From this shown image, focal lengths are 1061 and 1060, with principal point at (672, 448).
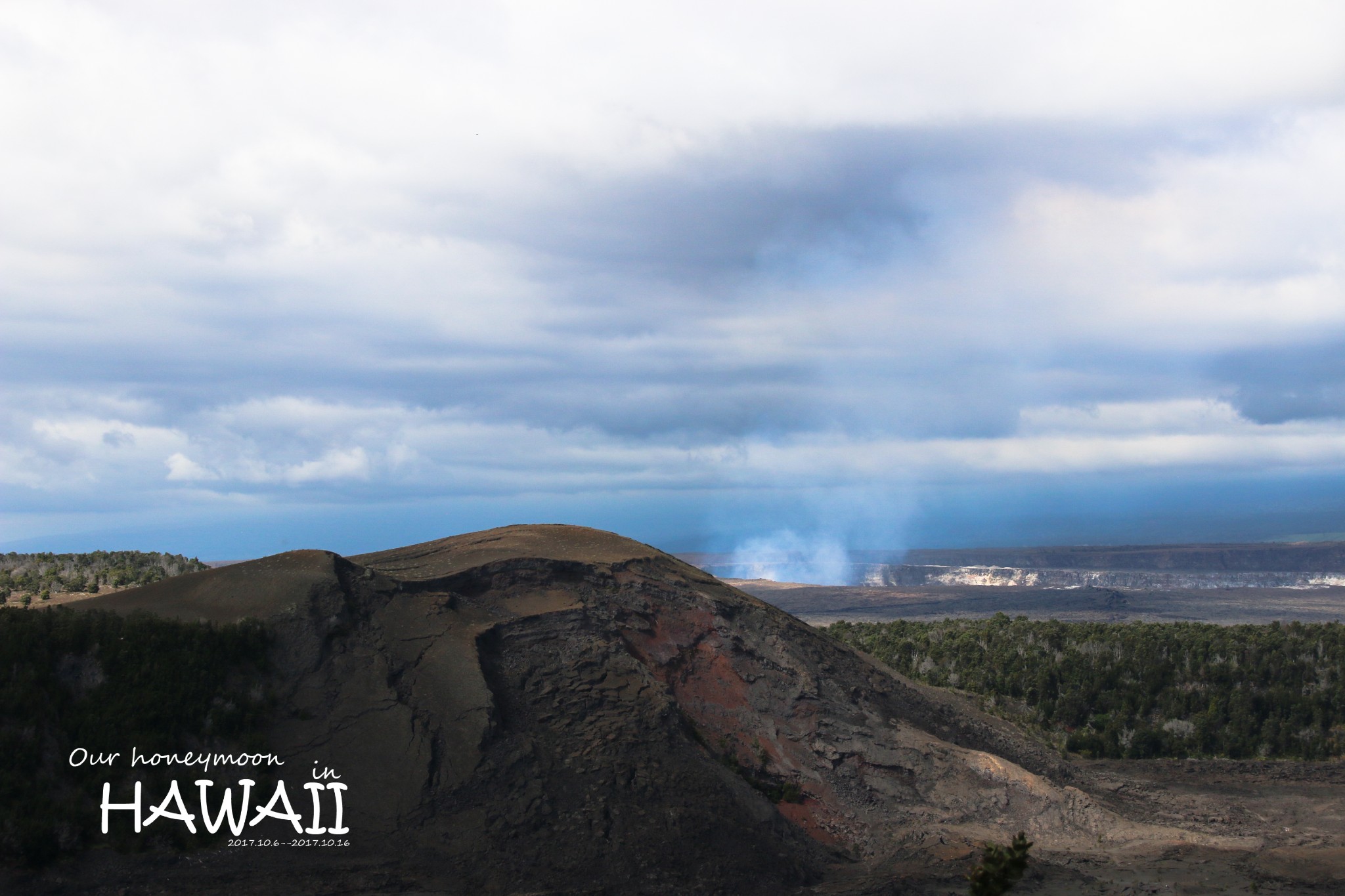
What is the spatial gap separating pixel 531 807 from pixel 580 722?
117 inches

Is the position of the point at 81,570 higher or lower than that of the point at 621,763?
higher

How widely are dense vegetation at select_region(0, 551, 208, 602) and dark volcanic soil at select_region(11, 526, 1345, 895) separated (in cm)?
894

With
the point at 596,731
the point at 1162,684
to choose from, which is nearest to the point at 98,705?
the point at 596,731

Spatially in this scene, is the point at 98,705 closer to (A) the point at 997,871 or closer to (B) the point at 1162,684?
(A) the point at 997,871

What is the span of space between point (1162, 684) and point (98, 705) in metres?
36.8

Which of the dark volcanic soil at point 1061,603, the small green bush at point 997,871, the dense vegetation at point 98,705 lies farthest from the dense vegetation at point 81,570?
the dark volcanic soil at point 1061,603

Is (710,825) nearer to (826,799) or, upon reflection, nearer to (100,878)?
(826,799)

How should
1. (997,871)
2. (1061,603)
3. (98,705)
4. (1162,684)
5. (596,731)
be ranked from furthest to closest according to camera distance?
(1061,603)
(1162,684)
(596,731)
(98,705)
(997,871)

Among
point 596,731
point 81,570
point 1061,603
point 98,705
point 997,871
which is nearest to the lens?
point 997,871

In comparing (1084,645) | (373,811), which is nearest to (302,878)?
(373,811)

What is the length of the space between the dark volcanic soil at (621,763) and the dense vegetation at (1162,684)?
475cm

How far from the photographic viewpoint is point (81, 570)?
3712 cm

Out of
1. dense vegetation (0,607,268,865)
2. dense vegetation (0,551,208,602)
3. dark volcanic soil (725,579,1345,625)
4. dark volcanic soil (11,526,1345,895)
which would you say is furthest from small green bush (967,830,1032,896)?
dark volcanic soil (725,579,1345,625)

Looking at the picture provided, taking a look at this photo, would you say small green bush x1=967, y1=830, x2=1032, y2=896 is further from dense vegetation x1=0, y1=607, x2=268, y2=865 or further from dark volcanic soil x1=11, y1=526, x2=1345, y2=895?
dense vegetation x1=0, y1=607, x2=268, y2=865
